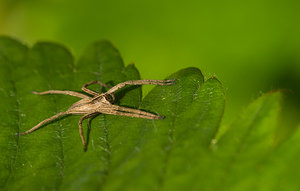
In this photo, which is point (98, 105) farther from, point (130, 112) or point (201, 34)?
point (201, 34)

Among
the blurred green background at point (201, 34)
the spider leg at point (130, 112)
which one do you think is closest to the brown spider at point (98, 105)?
the spider leg at point (130, 112)

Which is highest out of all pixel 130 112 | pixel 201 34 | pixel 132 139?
pixel 201 34

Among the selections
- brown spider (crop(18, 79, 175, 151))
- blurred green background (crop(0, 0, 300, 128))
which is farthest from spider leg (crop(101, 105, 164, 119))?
blurred green background (crop(0, 0, 300, 128))

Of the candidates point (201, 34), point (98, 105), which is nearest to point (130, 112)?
point (98, 105)

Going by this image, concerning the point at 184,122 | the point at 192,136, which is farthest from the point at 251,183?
the point at 184,122

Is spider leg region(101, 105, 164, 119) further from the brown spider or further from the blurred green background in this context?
the blurred green background

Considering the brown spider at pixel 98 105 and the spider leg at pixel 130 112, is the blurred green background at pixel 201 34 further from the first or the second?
the spider leg at pixel 130 112
